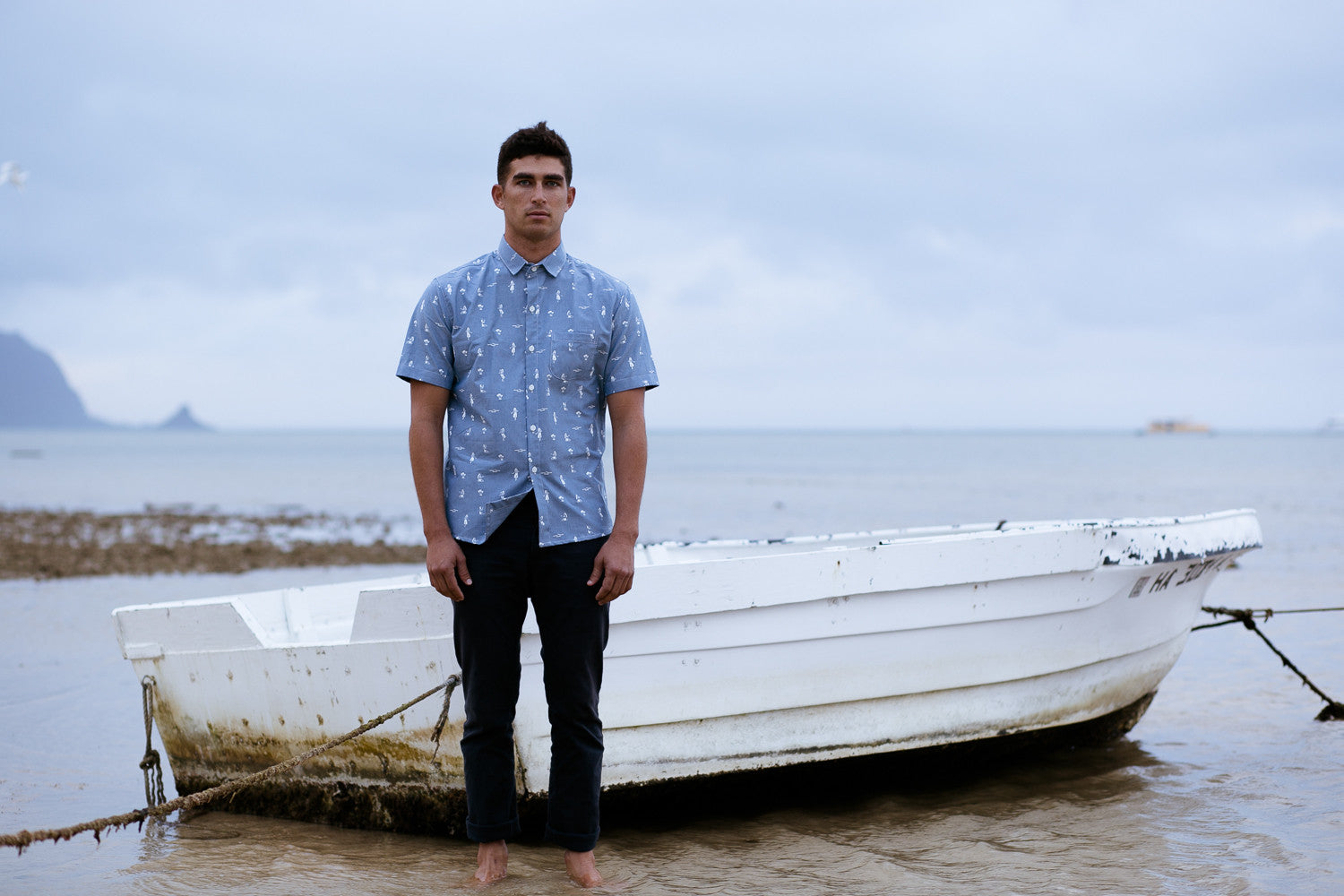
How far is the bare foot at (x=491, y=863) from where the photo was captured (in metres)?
3.21

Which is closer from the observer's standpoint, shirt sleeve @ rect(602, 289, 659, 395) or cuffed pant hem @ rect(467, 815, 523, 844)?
shirt sleeve @ rect(602, 289, 659, 395)

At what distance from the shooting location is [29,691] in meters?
6.88

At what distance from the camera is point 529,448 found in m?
2.89

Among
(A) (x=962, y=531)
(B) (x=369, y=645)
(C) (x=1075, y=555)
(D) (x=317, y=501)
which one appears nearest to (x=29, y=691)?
(B) (x=369, y=645)

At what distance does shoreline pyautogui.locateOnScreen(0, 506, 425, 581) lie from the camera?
13.5 meters

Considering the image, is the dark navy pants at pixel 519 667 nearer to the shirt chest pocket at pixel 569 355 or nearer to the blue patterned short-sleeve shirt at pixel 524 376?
the blue patterned short-sleeve shirt at pixel 524 376

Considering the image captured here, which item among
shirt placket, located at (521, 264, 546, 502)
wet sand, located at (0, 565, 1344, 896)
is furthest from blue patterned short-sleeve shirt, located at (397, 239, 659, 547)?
wet sand, located at (0, 565, 1344, 896)

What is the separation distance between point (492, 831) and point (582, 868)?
0.30m

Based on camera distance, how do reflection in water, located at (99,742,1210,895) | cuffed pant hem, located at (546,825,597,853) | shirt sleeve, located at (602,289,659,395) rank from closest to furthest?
shirt sleeve, located at (602,289,659,395), cuffed pant hem, located at (546,825,597,853), reflection in water, located at (99,742,1210,895)

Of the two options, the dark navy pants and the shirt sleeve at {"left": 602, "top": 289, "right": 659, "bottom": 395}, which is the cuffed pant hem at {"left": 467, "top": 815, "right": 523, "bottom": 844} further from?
the shirt sleeve at {"left": 602, "top": 289, "right": 659, "bottom": 395}

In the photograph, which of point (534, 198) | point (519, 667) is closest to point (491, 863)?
point (519, 667)

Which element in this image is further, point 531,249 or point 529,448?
point 531,249

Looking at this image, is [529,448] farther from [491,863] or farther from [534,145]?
[491,863]

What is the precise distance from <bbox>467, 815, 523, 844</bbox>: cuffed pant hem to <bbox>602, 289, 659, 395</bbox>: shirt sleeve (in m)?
1.30
